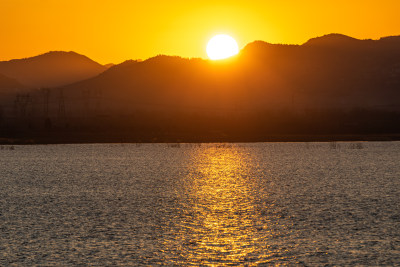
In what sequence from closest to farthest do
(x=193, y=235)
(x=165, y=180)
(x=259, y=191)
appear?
(x=193, y=235)
(x=259, y=191)
(x=165, y=180)

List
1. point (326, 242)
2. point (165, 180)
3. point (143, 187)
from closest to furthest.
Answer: point (326, 242) < point (143, 187) < point (165, 180)

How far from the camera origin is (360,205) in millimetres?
44812

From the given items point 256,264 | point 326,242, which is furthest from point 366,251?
point 256,264

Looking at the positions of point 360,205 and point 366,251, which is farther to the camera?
point 360,205

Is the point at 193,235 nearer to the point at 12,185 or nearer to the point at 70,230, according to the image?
the point at 70,230

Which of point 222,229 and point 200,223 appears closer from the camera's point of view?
point 222,229

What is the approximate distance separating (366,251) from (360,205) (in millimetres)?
17603

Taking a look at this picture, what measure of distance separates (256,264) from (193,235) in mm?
7166

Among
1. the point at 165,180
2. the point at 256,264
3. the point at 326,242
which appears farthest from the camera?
the point at 165,180

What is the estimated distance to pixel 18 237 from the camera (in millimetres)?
31234

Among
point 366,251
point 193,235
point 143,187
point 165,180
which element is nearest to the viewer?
point 366,251

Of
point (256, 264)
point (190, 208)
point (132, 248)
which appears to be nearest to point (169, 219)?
point (190, 208)

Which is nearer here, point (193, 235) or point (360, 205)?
point (193, 235)

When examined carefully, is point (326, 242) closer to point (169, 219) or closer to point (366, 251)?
point (366, 251)
